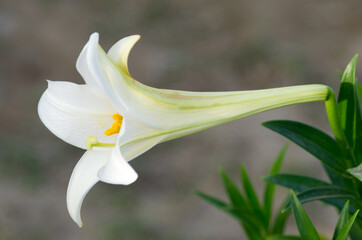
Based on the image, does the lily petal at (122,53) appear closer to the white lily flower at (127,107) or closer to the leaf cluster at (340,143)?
the white lily flower at (127,107)

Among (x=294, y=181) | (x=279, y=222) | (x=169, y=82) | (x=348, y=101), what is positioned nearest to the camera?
(x=348, y=101)

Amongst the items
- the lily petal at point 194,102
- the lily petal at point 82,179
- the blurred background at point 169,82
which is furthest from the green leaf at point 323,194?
the blurred background at point 169,82

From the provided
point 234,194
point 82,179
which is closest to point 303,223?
point 82,179

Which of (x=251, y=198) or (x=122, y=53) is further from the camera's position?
(x=251, y=198)

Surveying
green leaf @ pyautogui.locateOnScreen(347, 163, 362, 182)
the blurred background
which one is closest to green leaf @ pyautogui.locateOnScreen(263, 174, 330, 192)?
green leaf @ pyautogui.locateOnScreen(347, 163, 362, 182)

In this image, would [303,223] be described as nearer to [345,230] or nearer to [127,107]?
[345,230]
